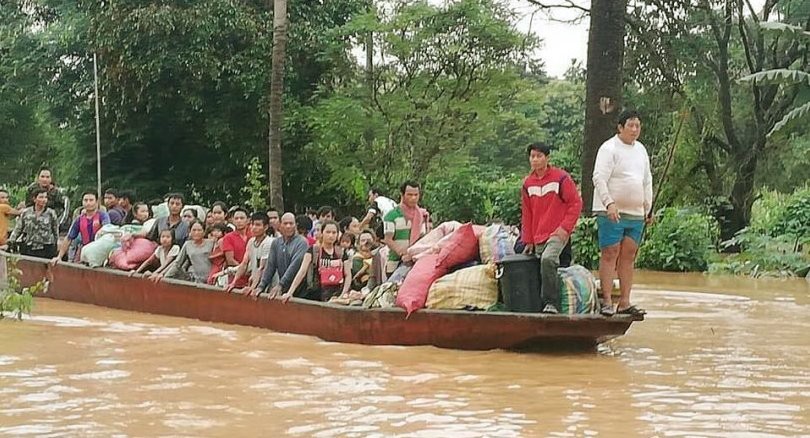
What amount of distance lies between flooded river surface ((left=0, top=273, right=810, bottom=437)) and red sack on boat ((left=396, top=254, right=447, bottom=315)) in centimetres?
38

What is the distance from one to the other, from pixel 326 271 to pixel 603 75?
6.65 meters

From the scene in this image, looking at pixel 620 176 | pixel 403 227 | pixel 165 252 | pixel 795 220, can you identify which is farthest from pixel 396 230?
pixel 795 220

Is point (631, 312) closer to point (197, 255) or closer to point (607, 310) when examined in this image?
point (607, 310)

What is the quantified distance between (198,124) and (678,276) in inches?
491

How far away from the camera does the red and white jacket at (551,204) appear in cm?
852

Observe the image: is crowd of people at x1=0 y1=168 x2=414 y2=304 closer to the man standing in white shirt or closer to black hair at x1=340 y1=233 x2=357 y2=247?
black hair at x1=340 y1=233 x2=357 y2=247

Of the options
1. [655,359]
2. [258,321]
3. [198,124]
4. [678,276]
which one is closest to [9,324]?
[258,321]

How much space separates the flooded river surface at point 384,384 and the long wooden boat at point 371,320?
143 mm

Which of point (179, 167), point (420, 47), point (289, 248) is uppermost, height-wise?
point (420, 47)

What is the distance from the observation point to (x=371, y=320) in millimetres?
9016

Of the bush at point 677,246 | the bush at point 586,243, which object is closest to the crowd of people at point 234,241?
the bush at point 586,243

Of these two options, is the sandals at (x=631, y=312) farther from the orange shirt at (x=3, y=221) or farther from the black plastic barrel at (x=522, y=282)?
the orange shirt at (x=3, y=221)

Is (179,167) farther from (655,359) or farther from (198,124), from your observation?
(655,359)

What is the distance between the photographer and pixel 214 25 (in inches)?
872
